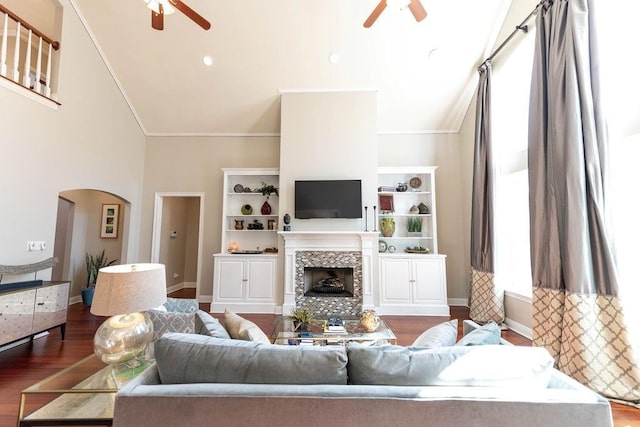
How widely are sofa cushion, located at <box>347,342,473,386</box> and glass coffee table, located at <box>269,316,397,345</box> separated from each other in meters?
1.46

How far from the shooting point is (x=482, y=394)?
1.16 m

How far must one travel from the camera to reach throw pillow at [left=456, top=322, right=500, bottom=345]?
151cm

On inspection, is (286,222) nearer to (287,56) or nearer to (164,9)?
(287,56)

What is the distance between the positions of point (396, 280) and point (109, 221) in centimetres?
583

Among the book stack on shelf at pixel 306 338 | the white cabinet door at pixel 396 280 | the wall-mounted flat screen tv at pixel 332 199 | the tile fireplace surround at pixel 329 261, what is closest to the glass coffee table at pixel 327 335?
the book stack on shelf at pixel 306 338

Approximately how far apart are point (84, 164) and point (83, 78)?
4.27 feet

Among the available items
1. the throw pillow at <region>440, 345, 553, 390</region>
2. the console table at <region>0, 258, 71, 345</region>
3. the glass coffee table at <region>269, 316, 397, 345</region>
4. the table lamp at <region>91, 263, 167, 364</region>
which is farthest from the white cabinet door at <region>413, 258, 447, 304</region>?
the console table at <region>0, 258, 71, 345</region>

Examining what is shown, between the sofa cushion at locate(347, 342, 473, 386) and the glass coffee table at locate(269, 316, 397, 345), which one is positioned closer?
the sofa cushion at locate(347, 342, 473, 386)

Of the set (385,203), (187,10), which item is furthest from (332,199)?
(187,10)

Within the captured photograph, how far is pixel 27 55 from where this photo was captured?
356cm

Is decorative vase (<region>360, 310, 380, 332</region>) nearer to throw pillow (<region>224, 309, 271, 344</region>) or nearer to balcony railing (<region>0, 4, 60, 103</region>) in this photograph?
throw pillow (<region>224, 309, 271, 344</region>)

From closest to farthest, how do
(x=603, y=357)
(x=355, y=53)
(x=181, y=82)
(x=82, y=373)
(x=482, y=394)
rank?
(x=482, y=394), (x=82, y=373), (x=603, y=357), (x=355, y=53), (x=181, y=82)

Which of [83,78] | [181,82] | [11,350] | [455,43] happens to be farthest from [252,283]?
[455,43]

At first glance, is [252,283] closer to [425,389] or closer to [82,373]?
[82,373]
